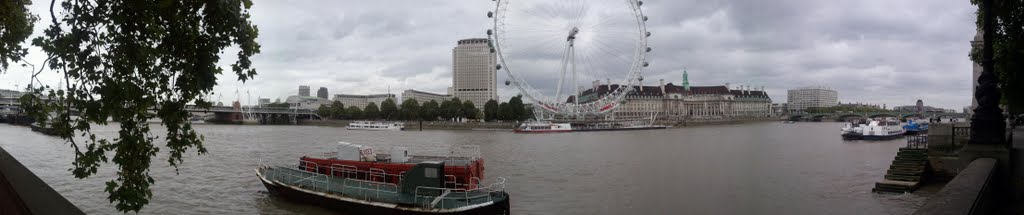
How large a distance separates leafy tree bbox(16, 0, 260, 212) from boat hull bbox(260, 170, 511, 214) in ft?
37.9

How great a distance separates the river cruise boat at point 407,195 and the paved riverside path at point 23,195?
11.6 m

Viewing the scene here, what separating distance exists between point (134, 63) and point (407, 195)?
1325 cm

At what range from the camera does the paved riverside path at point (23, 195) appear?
226 inches

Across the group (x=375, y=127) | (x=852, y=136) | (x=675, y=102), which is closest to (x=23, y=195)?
(x=852, y=136)

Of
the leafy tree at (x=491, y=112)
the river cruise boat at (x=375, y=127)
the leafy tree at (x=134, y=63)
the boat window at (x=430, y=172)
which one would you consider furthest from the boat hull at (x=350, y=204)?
the leafy tree at (x=491, y=112)

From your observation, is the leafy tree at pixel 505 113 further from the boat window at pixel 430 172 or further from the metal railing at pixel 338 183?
the boat window at pixel 430 172

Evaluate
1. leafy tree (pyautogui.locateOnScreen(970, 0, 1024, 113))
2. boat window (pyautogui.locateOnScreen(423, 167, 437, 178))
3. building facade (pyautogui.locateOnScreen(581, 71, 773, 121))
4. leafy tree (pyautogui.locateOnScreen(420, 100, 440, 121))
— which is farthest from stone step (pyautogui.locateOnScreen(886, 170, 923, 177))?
building facade (pyautogui.locateOnScreen(581, 71, 773, 121))

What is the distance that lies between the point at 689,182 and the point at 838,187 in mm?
6469

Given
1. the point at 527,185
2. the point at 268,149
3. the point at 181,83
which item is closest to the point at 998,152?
the point at 181,83

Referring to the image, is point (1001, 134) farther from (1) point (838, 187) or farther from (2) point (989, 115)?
(1) point (838, 187)

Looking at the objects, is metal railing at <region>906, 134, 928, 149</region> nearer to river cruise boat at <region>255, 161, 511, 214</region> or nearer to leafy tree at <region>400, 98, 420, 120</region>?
river cruise boat at <region>255, 161, 511, 214</region>

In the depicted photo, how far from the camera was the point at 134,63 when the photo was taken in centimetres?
622

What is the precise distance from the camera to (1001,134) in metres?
12.8

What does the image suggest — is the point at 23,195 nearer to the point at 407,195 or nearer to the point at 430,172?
the point at 430,172
